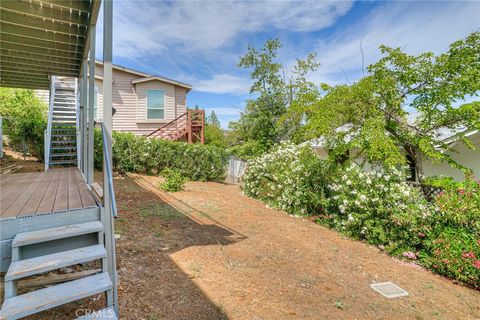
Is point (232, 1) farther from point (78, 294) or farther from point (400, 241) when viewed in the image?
point (78, 294)

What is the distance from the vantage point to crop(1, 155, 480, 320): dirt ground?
315cm

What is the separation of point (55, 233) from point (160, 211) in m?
4.21

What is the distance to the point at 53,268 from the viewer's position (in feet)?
7.65

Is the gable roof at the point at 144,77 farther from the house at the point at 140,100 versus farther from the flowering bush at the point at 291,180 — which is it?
the flowering bush at the point at 291,180

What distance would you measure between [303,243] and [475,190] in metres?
Result: 3.48

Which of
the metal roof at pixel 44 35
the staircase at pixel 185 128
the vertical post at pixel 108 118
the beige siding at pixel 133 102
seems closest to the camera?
the vertical post at pixel 108 118

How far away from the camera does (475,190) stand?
4980 millimetres

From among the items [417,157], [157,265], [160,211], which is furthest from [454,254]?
[160,211]

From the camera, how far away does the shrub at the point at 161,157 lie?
10977mm

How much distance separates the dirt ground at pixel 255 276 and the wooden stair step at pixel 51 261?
0.71m

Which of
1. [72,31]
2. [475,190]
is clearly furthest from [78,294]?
[475,190]

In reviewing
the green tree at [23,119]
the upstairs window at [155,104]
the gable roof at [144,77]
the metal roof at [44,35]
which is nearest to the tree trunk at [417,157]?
the metal roof at [44,35]

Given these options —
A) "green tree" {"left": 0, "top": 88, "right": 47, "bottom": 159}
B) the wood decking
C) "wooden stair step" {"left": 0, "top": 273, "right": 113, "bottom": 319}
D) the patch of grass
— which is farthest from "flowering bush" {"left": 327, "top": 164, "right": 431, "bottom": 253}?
"green tree" {"left": 0, "top": 88, "right": 47, "bottom": 159}

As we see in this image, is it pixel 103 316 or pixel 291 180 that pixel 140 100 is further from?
pixel 103 316
